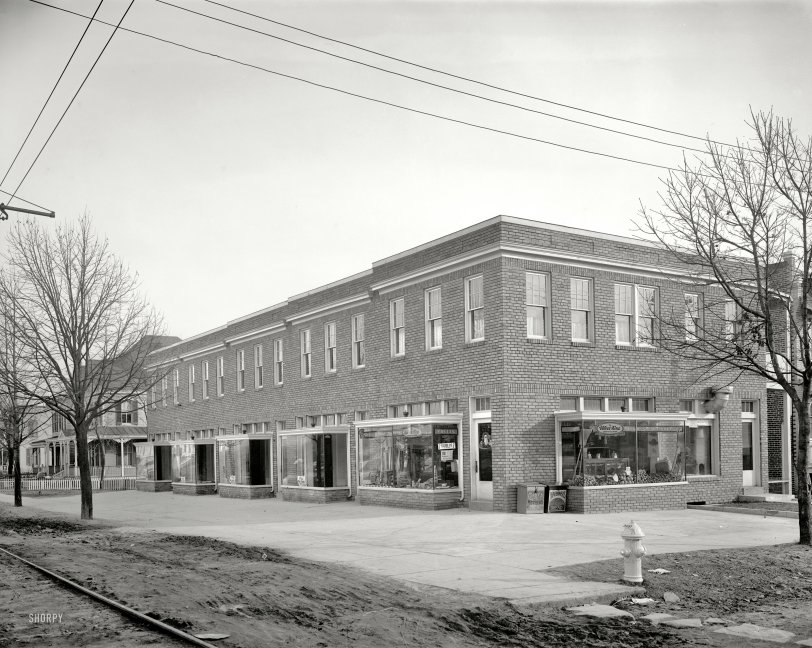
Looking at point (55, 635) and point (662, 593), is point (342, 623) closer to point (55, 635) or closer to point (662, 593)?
point (55, 635)

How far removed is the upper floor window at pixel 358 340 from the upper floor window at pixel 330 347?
1.60 m

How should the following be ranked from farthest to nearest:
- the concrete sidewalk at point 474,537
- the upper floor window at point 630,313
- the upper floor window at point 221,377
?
the upper floor window at point 221,377
the upper floor window at point 630,313
the concrete sidewalk at point 474,537

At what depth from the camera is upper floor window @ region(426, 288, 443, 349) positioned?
24.7m

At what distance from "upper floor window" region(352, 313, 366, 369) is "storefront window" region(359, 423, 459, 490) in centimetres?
390

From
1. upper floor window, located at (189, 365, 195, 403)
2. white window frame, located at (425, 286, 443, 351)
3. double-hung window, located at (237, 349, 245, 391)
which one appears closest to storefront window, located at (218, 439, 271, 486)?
double-hung window, located at (237, 349, 245, 391)

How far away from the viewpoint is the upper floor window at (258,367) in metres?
37.6

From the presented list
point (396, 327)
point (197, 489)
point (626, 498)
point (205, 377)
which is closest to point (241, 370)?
point (205, 377)

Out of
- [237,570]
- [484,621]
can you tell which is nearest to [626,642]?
[484,621]

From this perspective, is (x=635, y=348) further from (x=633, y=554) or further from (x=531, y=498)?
(x=633, y=554)

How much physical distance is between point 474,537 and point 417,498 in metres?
6.98

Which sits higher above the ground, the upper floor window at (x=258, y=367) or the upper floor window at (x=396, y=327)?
the upper floor window at (x=396, y=327)

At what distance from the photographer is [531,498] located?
21.2 m

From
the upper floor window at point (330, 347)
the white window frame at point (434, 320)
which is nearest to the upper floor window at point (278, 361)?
the upper floor window at point (330, 347)

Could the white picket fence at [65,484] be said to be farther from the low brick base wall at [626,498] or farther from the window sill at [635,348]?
the low brick base wall at [626,498]
